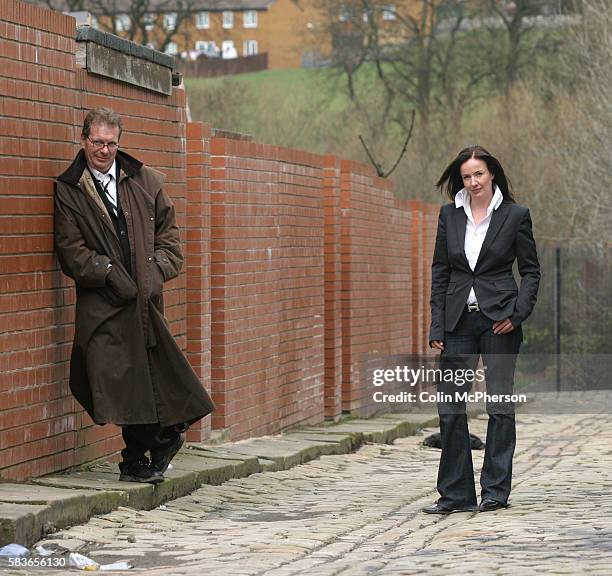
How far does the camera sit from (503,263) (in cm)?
818

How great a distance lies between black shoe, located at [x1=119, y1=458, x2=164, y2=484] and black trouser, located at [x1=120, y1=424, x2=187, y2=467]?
0.02 meters

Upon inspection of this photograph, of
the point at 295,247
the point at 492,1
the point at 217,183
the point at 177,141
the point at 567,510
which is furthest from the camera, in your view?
the point at 492,1

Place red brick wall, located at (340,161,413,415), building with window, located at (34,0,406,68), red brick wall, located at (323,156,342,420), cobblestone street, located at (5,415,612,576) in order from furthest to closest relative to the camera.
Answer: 1. building with window, located at (34,0,406,68)
2. red brick wall, located at (340,161,413,415)
3. red brick wall, located at (323,156,342,420)
4. cobblestone street, located at (5,415,612,576)

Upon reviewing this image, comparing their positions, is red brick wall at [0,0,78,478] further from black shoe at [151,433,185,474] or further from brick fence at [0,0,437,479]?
black shoe at [151,433,185,474]

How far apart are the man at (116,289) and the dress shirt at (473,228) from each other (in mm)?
1547

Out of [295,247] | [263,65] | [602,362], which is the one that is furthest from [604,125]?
[263,65]

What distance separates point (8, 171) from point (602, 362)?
18820mm

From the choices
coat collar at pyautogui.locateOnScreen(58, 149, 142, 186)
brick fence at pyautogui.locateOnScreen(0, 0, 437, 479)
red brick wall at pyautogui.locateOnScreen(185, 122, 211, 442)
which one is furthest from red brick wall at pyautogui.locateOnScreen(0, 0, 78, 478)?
red brick wall at pyautogui.locateOnScreen(185, 122, 211, 442)

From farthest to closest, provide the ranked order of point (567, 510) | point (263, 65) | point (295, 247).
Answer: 1. point (263, 65)
2. point (295, 247)
3. point (567, 510)

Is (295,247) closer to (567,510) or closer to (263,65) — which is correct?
(567,510)

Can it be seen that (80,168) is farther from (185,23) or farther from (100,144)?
(185,23)

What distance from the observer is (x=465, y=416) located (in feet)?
26.9

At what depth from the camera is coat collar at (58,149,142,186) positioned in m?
7.86

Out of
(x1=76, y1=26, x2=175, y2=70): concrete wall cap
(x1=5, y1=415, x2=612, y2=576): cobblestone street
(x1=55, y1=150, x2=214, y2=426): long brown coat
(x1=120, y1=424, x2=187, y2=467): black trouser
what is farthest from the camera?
(x1=76, y1=26, x2=175, y2=70): concrete wall cap
